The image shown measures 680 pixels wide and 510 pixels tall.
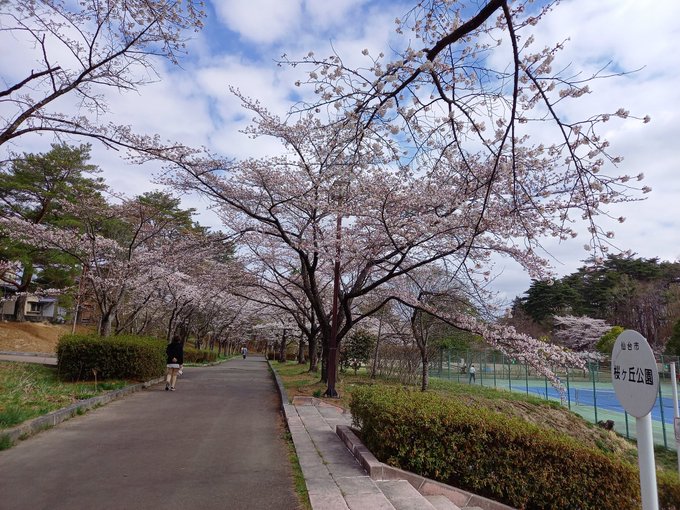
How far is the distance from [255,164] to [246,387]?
7.22m

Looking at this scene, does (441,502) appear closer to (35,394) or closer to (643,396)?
(643,396)

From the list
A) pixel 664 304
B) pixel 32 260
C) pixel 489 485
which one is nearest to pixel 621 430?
pixel 489 485

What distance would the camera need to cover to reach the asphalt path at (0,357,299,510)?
4.34 m

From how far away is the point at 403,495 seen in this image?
448 centimetres

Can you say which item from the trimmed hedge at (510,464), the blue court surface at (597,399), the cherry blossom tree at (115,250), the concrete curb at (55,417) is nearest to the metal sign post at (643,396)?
the trimmed hedge at (510,464)

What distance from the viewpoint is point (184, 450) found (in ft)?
20.7

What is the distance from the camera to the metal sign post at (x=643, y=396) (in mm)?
3108

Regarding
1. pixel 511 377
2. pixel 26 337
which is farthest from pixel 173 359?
pixel 26 337

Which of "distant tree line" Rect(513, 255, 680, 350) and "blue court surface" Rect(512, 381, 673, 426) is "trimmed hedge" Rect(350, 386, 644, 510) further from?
"distant tree line" Rect(513, 255, 680, 350)

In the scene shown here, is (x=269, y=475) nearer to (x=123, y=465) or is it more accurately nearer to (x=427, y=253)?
(x=123, y=465)

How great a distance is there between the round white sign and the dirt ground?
3092cm

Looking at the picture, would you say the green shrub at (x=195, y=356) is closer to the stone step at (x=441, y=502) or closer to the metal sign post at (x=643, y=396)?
the stone step at (x=441, y=502)

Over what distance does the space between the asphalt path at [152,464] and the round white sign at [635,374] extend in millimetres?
2988

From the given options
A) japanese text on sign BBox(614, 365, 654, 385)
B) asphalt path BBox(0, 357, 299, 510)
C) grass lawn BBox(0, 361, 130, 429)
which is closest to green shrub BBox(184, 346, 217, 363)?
grass lawn BBox(0, 361, 130, 429)
